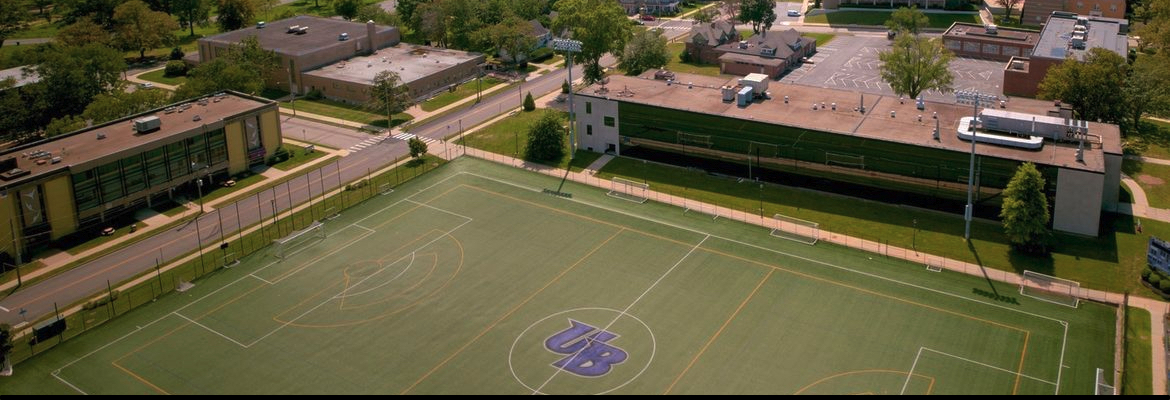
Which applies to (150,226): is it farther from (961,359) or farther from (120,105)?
(961,359)

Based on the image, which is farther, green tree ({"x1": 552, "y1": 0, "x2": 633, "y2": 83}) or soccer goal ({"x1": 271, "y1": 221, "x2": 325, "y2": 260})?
green tree ({"x1": 552, "y1": 0, "x2": 633, "y2": 83})

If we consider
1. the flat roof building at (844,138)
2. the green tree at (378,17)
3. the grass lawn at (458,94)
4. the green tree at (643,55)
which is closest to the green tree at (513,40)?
the grass lawn at (458,94)

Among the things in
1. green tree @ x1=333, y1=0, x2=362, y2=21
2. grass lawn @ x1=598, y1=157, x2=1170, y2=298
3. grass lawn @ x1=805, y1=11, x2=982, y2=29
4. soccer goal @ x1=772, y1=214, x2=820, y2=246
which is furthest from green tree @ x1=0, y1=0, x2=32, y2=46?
grass lawn @ x1=805, y1=11, x2=982, y2=29

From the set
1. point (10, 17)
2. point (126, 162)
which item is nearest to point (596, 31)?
point (126, 162)

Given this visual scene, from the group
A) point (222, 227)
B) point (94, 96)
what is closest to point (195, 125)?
point (222, 227)

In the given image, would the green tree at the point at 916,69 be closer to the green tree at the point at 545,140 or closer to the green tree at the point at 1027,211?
the green tree at the point at 1027,211

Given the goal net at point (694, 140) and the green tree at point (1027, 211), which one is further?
the goal net at point (694, 140)

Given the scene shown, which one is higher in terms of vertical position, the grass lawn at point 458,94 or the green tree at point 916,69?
the green tree at point 916,69

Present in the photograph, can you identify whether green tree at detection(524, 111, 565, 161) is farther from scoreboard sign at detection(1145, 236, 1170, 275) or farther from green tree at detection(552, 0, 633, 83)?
→ scoreboard sign at detection(1145, 236, 1170, 275)
